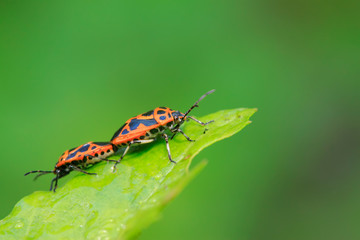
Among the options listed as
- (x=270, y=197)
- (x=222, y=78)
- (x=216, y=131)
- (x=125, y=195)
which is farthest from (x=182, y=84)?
(x=125, y=195)

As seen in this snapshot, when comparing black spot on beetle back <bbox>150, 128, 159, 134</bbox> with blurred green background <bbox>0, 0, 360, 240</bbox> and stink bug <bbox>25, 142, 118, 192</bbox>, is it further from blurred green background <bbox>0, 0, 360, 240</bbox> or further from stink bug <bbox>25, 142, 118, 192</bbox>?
blurred green background <bbox>0, 0, 360, 240</bbox>

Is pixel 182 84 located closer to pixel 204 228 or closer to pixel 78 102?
pixel 78 102

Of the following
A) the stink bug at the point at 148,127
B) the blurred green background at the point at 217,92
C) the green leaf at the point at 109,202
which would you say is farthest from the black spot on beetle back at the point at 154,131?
the blurred green background at the point at 217,92

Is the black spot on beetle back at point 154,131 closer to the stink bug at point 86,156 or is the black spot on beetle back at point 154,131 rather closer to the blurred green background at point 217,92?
the stink bug at point 86,156

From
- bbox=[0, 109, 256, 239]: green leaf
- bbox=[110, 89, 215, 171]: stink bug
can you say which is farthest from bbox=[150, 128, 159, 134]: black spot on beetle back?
bbox=[0, 109, 256, 239]: green leaf

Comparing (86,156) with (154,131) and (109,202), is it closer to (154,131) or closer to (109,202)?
(154,131)

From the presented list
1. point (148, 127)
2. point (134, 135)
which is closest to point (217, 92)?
point (148, 127)
